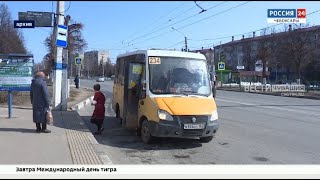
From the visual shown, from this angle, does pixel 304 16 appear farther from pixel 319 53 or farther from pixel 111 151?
pixel 319 53

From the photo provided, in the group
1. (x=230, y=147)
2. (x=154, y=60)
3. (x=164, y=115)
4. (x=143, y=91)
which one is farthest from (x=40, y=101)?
(x=230, y=147)

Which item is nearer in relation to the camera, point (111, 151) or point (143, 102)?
point (111, 151)

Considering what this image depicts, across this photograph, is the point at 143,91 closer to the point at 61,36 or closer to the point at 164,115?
the point at 164,115

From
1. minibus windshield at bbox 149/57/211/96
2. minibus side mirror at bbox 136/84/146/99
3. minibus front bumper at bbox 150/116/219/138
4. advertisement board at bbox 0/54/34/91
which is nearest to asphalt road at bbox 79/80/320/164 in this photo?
minibus front bumper at bbox 150/116/219/138

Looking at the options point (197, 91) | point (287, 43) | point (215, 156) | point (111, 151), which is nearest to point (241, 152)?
point (215, 156)

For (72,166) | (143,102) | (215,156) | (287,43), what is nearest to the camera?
(72,166)

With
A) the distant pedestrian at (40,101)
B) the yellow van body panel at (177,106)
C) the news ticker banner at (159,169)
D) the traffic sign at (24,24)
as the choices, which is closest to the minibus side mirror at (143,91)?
the yellow van body panel at (177,106)

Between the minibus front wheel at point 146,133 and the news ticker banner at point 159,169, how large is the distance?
2796 millimetres

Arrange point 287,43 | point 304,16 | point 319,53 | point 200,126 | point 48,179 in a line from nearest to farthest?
1. point 48,179
2. point 200,126
3. point 304,16
4. point 287,43
5. point 319,53

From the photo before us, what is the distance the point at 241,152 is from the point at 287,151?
1.08 m

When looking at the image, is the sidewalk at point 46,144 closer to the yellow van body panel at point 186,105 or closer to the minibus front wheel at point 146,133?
the minibus front wheel at point 146,133

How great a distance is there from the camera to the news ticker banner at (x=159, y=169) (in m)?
7.21

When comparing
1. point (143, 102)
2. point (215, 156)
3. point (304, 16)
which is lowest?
point (215, 156)

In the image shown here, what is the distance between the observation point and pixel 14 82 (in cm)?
1518
